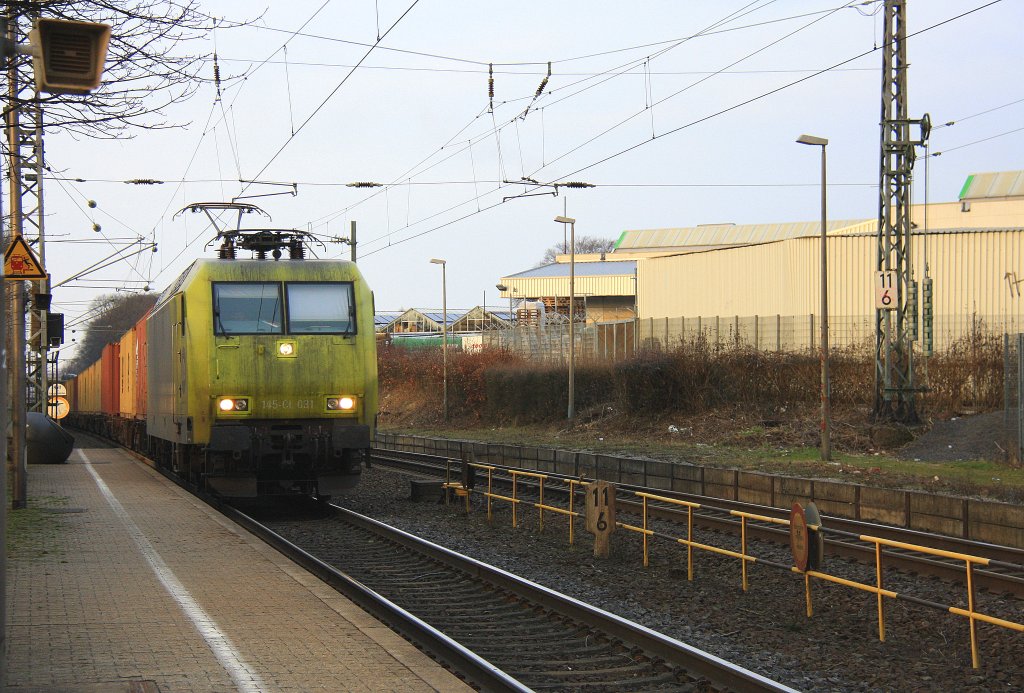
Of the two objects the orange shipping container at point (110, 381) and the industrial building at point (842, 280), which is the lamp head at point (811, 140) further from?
the orange shipping container at point (110, 381)

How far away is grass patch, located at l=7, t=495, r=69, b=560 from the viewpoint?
1235 centimetres

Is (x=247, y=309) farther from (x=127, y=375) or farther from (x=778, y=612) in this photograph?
(x=127, y=375)

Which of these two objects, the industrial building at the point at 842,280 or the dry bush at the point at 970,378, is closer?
the dry bush at the point at 970,378

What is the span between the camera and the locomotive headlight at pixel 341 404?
1562cm

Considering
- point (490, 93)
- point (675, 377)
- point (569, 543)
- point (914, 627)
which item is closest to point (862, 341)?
point (675, 377)

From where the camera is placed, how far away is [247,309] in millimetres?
15719

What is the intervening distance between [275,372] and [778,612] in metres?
8.01

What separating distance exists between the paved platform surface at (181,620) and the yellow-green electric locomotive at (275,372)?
4.15ft

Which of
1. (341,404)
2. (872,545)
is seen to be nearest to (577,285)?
(341,404)

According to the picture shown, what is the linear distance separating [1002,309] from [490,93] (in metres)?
21.5

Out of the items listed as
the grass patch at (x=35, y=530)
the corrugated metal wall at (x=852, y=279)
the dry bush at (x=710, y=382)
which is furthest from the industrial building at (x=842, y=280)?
the grass patch at (x=35, y=530)

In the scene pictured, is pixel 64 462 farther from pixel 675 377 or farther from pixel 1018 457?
pixel 1018 457

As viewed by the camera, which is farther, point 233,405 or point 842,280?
point 842,280

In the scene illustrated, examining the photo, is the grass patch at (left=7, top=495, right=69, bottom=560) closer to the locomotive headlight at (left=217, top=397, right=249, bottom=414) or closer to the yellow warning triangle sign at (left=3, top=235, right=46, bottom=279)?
the locomotive headlight at (left=217, top=397, right=249, bottom=414)
